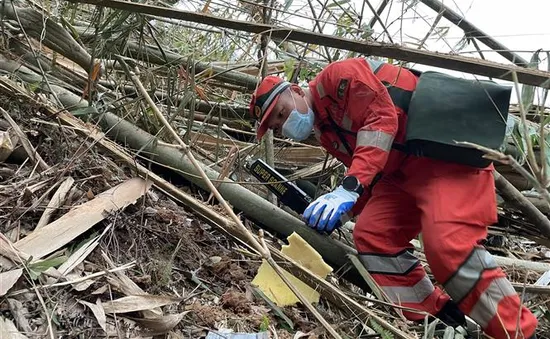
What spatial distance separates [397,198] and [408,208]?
0.07m

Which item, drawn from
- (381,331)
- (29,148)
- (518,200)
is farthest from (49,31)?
(518,200)

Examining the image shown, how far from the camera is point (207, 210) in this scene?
2.37 meters

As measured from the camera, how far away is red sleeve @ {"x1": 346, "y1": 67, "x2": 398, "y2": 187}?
2596mm

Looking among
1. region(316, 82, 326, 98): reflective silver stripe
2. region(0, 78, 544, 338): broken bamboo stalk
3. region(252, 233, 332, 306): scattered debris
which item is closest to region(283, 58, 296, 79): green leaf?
region(316, 82, 326, 98): reflective silver stripe

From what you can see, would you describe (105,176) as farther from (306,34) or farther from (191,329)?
(306,34)

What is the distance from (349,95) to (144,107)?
954 millimetres

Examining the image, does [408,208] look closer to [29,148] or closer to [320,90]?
[320,90]

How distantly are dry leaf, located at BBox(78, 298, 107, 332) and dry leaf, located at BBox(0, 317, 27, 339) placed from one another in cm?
22

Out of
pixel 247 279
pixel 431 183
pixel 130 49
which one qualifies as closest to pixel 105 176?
pixel 247 279

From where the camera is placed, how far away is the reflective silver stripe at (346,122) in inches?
112

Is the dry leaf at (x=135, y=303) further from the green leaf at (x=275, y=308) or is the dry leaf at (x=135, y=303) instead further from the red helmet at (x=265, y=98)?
the red helmet at (x=265, y=98)

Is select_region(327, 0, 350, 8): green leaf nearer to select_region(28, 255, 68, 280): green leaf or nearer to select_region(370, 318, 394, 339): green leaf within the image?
select_region(370, 318, 394, 339): green leaf

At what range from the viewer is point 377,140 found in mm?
2615

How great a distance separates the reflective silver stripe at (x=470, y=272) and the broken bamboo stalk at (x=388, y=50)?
1.13m
